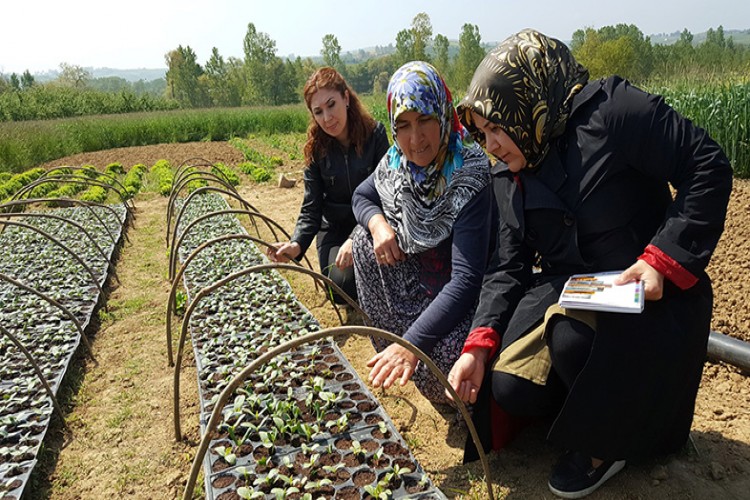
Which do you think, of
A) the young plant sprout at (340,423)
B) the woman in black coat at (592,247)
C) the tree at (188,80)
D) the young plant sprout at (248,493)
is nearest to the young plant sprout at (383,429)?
the young plant sprout at (340,423)

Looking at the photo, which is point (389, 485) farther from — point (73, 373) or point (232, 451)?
point (73, 373)

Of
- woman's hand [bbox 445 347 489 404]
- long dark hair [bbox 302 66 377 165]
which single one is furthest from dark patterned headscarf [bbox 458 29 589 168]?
long dark hair [bbox 302 66 377 165]

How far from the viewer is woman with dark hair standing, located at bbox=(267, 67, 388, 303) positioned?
3.13 m

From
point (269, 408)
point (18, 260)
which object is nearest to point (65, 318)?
point (18, 260)

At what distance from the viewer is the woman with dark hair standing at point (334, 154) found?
3.13m

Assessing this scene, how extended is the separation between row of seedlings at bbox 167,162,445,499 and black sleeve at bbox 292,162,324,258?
1.57 ft

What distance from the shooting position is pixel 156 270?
5.02 m

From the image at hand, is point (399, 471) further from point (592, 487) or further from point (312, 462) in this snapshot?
point (592, 487)

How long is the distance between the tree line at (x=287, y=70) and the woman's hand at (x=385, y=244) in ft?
23.6

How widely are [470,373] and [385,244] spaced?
2.50ft

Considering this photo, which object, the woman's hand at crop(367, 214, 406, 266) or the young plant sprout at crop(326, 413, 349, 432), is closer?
the young plant sprout at crop(326, 413, 349, 432)

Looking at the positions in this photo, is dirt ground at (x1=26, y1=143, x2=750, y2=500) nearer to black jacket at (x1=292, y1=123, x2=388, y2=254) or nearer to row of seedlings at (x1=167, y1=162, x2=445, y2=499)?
row of seedlings at (x1=167, y1=162, x2=445, y2=499)

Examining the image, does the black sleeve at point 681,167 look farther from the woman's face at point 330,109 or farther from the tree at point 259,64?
the tree at point 259,64

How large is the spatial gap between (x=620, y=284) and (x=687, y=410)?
569mm
